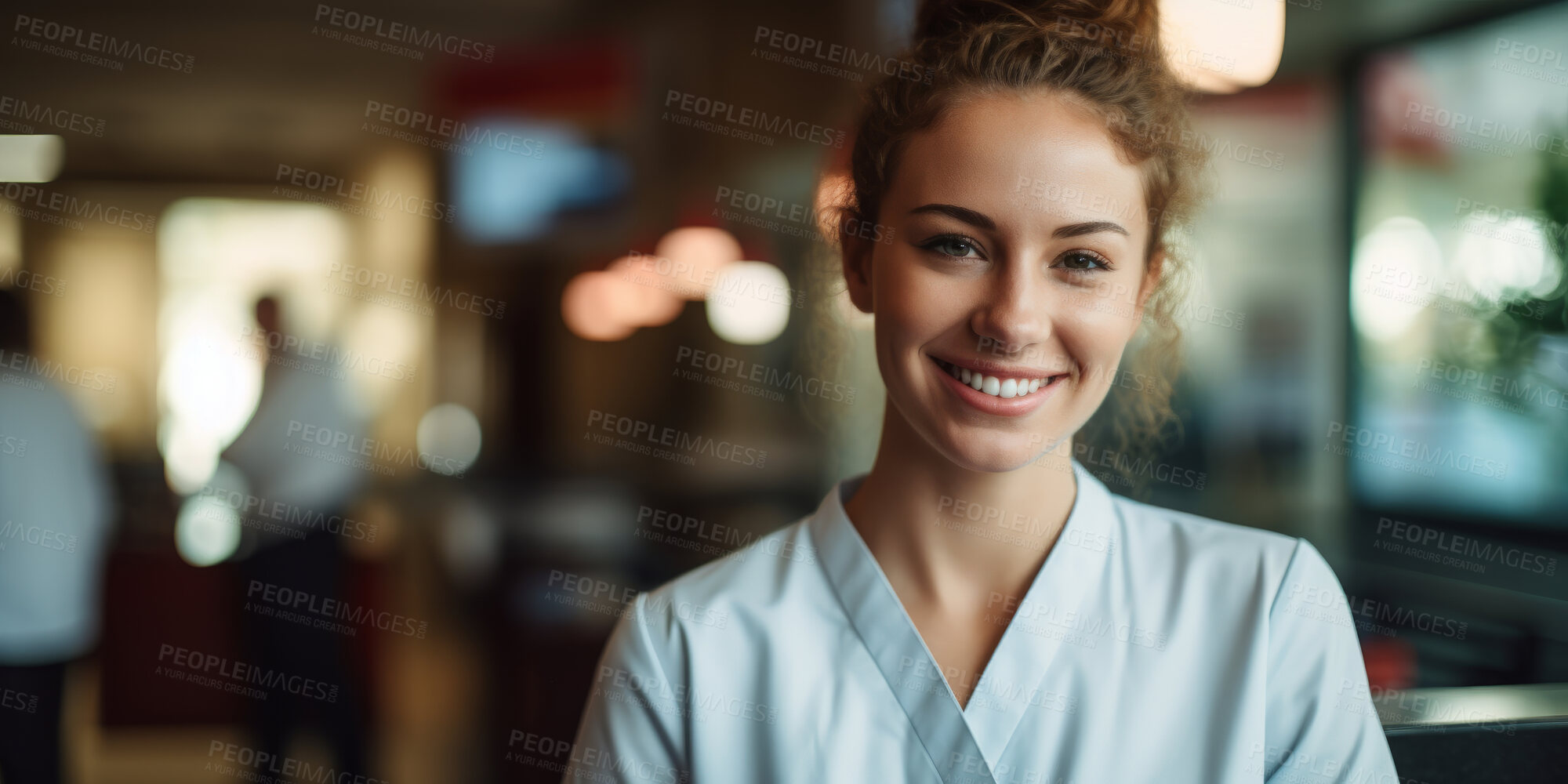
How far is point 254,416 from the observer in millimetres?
3145

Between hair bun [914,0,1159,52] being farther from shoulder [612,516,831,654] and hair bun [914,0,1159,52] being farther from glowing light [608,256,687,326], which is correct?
glowing light [608,256,687,326]

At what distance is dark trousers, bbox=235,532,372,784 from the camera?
3.09 meters

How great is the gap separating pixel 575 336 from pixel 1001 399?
502 centimetres

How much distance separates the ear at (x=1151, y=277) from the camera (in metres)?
1.00

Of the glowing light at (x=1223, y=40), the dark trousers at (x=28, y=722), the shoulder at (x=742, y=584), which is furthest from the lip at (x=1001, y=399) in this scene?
the dark trousers at (x=28, y=722)

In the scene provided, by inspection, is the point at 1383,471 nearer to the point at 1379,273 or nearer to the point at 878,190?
the point at 1379,273

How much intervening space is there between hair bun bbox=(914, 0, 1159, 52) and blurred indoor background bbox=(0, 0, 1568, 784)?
5.5 inches

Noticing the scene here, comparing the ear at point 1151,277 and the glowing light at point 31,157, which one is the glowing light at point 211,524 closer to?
the glowing light at point 31,157

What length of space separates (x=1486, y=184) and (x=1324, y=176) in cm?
90

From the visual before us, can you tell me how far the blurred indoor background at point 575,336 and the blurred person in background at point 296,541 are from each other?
0.6 inches

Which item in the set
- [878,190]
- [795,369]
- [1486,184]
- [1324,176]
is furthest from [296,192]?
[878,190]

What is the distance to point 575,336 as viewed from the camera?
5.77 meters

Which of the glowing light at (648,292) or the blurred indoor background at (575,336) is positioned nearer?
the blurred indoor background at (575,336)

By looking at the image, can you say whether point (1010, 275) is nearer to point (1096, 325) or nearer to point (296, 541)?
point (1096, 325)
